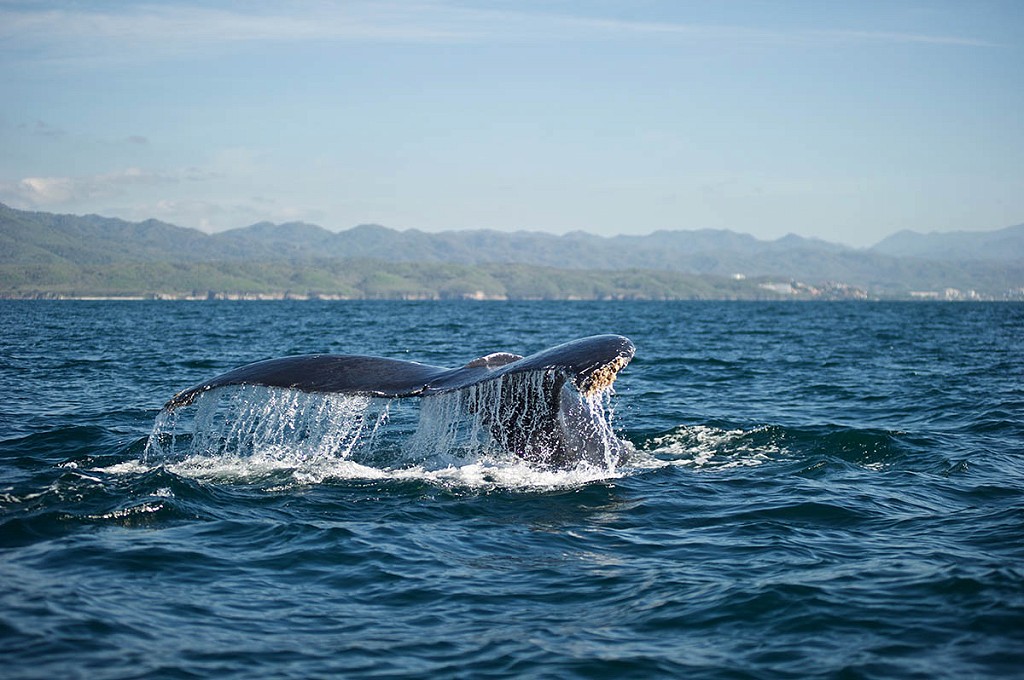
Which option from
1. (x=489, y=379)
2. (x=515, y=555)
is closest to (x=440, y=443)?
(x=489, y=379)

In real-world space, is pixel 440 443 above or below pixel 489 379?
below

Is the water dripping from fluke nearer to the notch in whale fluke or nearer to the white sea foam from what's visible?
the notch in whale fluke

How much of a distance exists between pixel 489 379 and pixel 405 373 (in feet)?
2.19

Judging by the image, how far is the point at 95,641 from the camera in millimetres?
5457

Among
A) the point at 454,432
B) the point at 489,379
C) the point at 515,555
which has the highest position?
the point at 489,379

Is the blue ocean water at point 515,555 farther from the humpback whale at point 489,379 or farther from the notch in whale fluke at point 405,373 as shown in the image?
the humpback whale at point 489,379

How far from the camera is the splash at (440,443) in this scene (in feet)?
25.3

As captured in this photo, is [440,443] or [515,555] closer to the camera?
[515,555]

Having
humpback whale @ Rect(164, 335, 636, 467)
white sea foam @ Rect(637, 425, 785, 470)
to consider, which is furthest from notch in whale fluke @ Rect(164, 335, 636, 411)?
white sea foam @ Rect(637, 425, 785, 470)

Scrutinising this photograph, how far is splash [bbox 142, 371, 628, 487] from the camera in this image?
7.70m

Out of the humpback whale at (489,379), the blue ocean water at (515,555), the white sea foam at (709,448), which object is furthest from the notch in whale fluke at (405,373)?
the white sea foam at (709,448)

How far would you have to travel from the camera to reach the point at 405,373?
25.2ft

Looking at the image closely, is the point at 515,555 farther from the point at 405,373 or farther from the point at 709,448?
the point at 709,448

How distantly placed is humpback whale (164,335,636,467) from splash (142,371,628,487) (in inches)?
0.7
